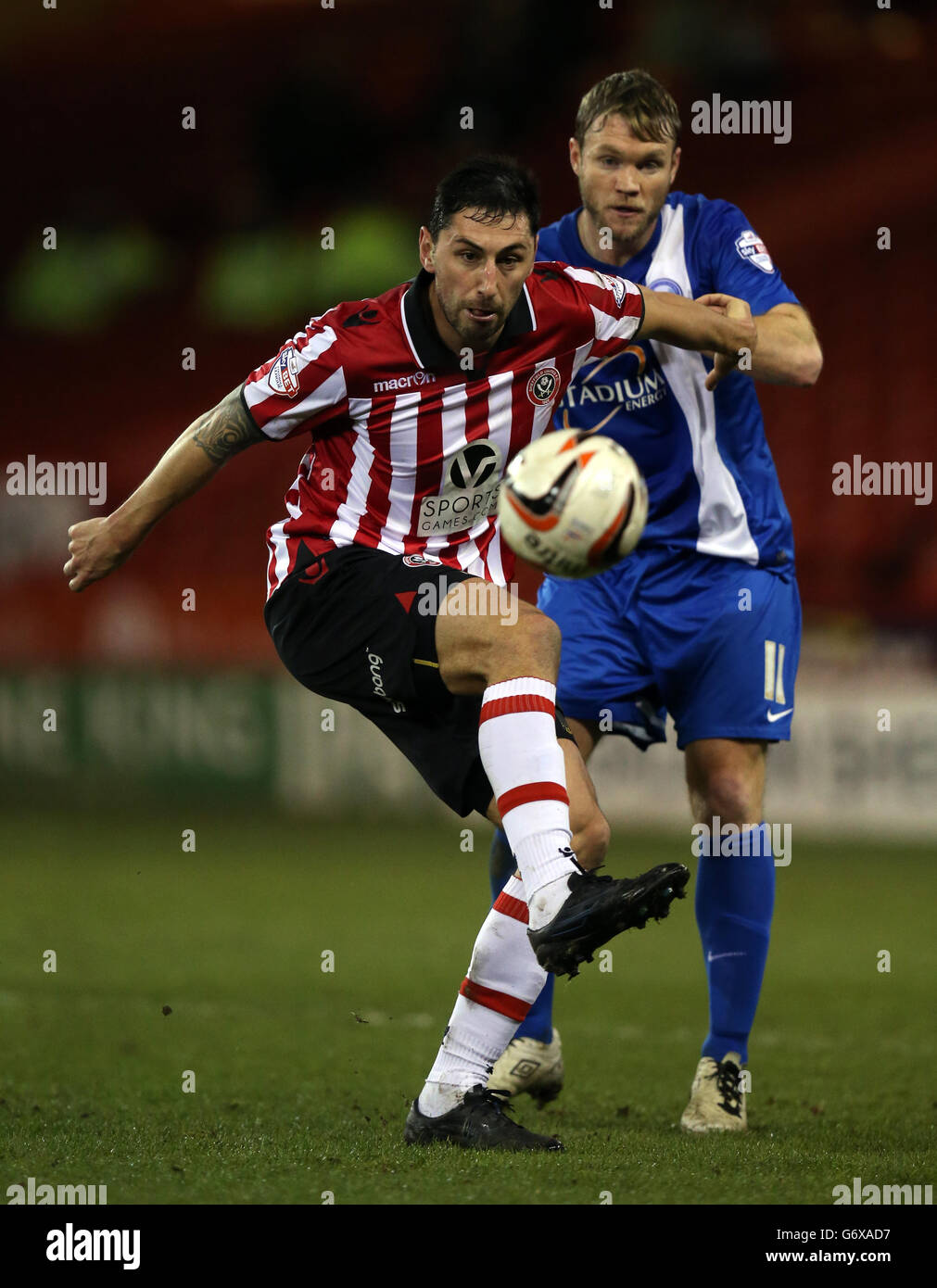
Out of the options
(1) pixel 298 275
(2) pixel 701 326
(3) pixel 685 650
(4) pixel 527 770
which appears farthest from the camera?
(1) pixel 298 275

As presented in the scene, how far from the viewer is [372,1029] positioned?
17.7 ft

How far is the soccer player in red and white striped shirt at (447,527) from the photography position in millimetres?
3367

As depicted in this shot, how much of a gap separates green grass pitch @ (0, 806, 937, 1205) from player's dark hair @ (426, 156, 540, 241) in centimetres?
195

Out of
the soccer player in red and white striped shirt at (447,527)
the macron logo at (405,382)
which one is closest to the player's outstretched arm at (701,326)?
the soccer player in red and white striped shirt at (447,527)

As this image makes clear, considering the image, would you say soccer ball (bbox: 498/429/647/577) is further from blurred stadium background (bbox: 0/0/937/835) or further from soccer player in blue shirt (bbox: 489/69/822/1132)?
blurred stadium background (bbox: 0/0/937/835)

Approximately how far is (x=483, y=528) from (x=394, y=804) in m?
8.00

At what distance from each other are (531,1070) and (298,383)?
185 cm

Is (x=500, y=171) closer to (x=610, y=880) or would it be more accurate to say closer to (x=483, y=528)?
(x=483, y=528)

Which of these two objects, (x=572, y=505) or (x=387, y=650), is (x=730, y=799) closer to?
(x=387, y=650)

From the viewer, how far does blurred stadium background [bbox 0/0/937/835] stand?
39.8ft

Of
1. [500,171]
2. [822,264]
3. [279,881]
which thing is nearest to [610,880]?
[500,171]

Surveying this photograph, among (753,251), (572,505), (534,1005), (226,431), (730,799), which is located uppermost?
(753,251)

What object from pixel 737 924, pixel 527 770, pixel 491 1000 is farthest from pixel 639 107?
pixel 491 1000

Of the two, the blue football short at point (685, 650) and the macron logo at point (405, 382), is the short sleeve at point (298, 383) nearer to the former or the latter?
the macron logo at point (405, 382)
